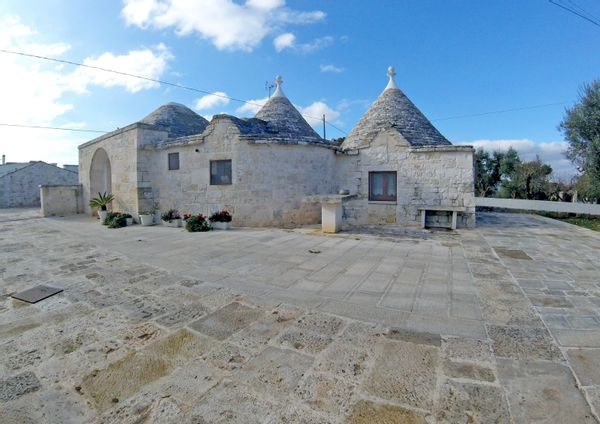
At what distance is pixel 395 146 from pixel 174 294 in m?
9.25

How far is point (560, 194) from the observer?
1759 cm

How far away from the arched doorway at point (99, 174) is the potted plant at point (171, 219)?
7143 millimetres

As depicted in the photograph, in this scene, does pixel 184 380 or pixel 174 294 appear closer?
pixel 184 380

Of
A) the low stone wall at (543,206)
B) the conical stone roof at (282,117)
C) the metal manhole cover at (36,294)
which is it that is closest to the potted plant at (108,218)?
the conical stone roof at (282,117)

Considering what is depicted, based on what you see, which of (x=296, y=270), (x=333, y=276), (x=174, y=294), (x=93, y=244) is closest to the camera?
(x=174, y=294)

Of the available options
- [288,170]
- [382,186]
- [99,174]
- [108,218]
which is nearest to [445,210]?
[382,186]

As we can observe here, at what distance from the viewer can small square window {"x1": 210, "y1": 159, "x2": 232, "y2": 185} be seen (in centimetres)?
1023

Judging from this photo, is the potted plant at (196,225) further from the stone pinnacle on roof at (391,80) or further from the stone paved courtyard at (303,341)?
the stone pinnacle on roof at (391,80)

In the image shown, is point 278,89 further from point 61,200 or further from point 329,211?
point 61,200

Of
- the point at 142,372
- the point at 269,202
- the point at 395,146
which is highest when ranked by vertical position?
A: the point at 395,146

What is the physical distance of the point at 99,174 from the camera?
15.2m

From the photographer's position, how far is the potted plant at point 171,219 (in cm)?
1035

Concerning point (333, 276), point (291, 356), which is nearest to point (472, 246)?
point (333, 276)

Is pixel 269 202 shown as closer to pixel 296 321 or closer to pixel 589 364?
pixel 296 321
